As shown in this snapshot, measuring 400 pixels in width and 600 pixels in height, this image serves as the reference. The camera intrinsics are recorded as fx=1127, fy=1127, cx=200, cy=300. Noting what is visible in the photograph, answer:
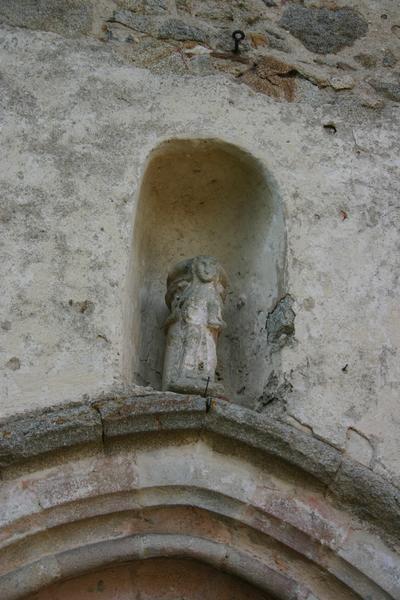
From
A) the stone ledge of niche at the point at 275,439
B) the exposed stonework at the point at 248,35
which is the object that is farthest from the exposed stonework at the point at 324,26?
the stone ledge of niche at the point at 275,439

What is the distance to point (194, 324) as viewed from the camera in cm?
455

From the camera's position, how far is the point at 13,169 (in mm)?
4781

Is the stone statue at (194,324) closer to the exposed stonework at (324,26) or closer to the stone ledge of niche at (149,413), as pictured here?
the stone ledge of niche at (149,413)

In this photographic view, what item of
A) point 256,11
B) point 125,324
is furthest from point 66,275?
point 256,11

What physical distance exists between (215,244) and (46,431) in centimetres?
162

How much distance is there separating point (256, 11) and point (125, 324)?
2.06 metres

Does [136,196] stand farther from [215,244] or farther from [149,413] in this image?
[149,413]

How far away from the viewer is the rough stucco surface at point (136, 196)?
4316 millimetres

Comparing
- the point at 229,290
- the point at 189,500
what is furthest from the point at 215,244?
the point at 189,500

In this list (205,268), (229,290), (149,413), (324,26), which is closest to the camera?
(149,413)

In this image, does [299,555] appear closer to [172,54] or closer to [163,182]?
[163,182]

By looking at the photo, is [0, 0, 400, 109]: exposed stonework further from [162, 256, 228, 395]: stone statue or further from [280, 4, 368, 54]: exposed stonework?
[162, 256, 228, 395]: stone statue

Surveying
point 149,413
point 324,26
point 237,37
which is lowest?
point 149,413

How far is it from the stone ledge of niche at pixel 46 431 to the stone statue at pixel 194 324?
17.7 inches
